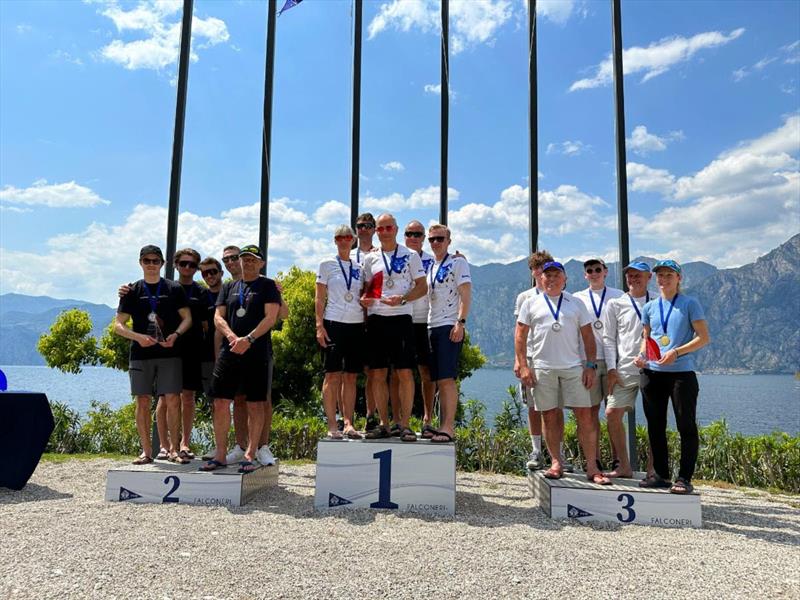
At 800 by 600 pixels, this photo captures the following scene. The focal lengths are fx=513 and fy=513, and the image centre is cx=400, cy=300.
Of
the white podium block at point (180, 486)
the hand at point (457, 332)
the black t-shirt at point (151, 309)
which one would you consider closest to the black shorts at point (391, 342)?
the hand at point (457, 332)

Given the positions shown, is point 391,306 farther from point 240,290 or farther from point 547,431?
point 547,431

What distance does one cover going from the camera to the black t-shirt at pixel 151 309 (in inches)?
192

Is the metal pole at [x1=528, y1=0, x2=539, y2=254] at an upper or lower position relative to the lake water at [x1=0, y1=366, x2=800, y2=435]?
upper

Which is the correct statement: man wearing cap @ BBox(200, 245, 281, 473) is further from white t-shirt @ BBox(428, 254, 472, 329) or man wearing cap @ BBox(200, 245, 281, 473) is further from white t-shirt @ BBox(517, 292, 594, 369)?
white t-shirt @ BBox(517, 292, 594, 369)

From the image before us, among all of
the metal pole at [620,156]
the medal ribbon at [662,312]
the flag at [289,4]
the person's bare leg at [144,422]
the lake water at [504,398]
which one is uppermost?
the flag at [289,4]

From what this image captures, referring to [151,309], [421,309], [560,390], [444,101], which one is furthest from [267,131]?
[560,390]

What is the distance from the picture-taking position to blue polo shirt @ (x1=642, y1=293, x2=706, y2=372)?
4223 mm

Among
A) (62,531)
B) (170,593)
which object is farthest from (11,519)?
(170,593)

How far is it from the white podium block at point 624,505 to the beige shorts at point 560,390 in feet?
2.18

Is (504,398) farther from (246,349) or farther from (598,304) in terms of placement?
(246,349)

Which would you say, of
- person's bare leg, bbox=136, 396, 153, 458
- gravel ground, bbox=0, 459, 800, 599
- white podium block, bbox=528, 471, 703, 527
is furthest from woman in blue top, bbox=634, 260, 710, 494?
person's bare leg, bbox=136, 396, 153, 458

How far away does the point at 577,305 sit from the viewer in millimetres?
4523

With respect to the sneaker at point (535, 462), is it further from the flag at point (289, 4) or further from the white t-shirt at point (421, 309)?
the flag at point (289, 4)

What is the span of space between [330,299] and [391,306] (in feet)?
1.95
